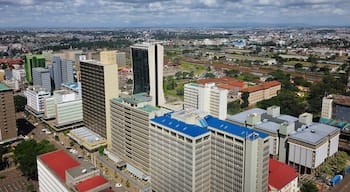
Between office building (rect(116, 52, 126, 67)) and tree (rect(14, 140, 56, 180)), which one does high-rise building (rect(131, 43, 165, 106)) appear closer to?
tree (rect(14, 140, 56, 180))

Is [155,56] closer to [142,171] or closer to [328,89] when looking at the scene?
[142,171]

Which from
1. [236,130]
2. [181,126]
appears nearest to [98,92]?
[181,126]

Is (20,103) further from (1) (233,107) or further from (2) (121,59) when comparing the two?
(2) (121,59)

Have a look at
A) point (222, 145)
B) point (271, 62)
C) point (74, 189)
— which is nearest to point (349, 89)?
point (271, 62)

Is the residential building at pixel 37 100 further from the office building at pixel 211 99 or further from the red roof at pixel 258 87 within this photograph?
the red roof at pixel 258 87

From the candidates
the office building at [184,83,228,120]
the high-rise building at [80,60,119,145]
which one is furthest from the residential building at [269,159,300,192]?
the high-rise building at [80,60,119,145]
